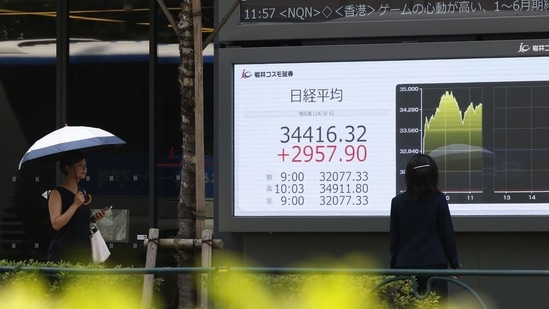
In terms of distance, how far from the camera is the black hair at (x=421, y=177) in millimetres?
7078

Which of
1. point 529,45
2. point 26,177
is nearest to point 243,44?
point 529,45

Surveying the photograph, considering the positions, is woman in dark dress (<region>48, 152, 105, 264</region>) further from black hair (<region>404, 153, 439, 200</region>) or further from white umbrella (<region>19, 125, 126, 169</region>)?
black hair (<region>404, 153, 439, 200</region>)

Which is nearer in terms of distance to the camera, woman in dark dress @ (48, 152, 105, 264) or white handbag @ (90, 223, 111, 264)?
woman in dark dress @ (48, 152, 105, 264)

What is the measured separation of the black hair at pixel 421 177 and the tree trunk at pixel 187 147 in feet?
6.32

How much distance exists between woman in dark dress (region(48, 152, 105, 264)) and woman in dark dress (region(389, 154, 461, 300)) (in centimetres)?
237

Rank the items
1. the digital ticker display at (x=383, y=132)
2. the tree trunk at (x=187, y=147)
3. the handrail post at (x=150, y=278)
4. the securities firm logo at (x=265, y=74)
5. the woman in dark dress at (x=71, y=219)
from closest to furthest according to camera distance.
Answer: the handrail post at (x=150, y=278) → the woman in dark dress at (x=71, y=219) → the tree trunk at (x=187, y=147) → the digital ticker display at (x=383, y=132) → the securities firm logo at (x=265, y=74)

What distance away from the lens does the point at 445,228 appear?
7113 mm

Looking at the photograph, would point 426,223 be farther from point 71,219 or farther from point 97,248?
point 71,219

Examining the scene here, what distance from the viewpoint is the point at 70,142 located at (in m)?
7.67

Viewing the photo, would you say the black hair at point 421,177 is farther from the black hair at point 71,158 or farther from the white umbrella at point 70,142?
the black hair at point 71,158

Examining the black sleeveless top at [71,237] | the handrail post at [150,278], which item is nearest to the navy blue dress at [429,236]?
the handrail post at [150,278]

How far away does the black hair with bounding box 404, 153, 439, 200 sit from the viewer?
279 inches

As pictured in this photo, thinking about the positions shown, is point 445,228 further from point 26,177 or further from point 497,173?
point 26,177

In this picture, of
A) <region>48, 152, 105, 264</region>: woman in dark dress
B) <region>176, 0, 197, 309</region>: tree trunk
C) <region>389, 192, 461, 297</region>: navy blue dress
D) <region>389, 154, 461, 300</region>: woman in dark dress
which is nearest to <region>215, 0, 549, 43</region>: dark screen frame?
<region>176, 0, 197, 309</region>: tree trunk
